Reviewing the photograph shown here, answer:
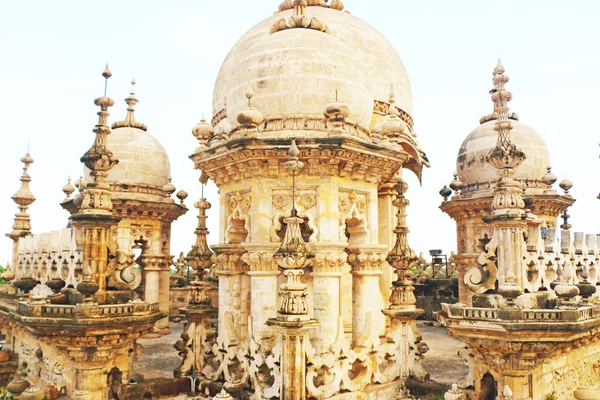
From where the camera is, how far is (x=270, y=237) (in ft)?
36.6

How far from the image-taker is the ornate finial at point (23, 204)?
19.8m

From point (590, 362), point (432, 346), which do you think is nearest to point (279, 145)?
point (590, 362)

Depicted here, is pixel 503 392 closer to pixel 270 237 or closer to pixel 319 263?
pixel 319 263

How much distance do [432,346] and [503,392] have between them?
410 inches

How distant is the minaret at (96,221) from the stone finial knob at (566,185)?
1900 cm

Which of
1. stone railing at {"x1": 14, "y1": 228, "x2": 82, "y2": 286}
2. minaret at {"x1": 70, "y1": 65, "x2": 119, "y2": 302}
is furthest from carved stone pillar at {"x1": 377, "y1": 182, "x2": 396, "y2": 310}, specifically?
stone railing at {"x1": 14, "y1": 228, "x2": 82, "y2": 286}

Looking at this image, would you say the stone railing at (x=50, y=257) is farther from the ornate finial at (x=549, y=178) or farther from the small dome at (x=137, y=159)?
the ornate finial at (x=549, y=178)

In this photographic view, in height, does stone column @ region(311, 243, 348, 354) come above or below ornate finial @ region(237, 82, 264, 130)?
below

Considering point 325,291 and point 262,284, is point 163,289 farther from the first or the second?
point 325,291

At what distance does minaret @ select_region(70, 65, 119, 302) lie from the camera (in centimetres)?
1151

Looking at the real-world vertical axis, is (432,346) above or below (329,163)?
below

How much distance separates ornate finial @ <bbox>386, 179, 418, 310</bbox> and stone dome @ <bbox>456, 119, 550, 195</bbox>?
9.73 meters

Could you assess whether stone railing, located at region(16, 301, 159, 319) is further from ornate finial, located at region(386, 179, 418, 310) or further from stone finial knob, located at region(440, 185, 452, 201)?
stone finial knob, located at region(440, 185, 452, 201)

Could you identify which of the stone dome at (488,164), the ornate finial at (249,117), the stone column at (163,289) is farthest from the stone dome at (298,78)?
the stone column at (163,289)
